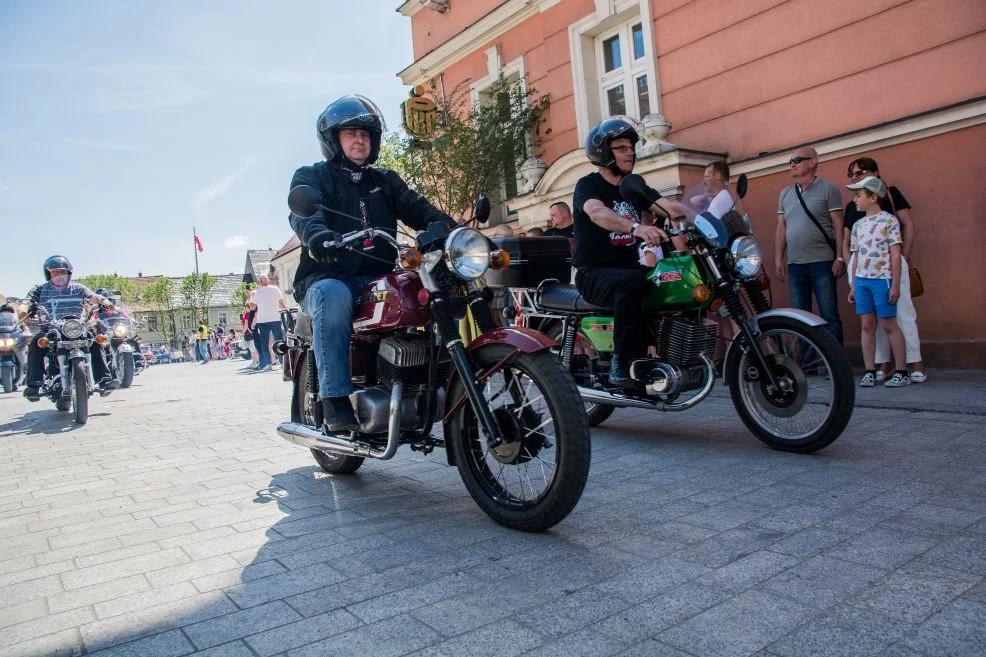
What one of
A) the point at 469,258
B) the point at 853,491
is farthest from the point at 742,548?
the point at 469,258

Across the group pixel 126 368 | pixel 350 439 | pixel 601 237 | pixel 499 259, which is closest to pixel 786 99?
pixel 601 237

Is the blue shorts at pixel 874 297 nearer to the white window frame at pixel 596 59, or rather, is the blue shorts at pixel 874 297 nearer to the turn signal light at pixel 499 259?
the turn signal light at pixel 499 259

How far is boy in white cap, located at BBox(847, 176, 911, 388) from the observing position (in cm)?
625

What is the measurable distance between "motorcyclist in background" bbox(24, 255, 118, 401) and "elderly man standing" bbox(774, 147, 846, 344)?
786 cm

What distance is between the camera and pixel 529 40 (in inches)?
497

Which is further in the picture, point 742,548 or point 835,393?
point 835,393

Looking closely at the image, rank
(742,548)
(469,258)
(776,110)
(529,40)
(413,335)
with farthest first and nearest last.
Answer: (529,40) < (776,110) < (413,335) < (469,258) < (742,548)

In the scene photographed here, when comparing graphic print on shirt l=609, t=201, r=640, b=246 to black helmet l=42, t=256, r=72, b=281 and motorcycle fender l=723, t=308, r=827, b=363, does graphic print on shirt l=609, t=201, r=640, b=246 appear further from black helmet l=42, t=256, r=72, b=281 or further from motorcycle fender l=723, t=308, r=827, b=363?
black helmet l=42, t=256, r=72, b=281

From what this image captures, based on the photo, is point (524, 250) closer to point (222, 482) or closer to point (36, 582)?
point (222, 482)

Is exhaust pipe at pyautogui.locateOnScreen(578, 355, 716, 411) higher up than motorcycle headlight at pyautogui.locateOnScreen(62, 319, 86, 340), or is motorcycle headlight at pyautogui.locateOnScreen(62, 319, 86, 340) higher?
motorcycle headlight at pyautogui.locateOnScreen(62, 319, 86, 340)

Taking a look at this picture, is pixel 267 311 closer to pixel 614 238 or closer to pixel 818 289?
pixel 818 289

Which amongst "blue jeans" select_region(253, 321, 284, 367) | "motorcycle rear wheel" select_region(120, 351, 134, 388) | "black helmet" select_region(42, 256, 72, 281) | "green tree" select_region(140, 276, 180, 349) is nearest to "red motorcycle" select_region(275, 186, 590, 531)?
"black helmet" select_region(42, 256, 72, 281)

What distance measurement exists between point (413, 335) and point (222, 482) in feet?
5.91

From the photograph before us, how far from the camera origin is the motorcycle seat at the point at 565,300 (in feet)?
16.7
